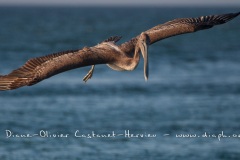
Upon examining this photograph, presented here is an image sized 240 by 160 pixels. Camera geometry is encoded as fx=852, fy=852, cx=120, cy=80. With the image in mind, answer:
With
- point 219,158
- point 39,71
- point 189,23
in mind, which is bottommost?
A: point 219,158

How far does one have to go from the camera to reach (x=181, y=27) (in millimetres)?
15141

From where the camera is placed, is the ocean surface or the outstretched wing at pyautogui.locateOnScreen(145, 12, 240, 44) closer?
the outstretched wing at pyautogui.locateOnScreen(145, 12, 240, 44)

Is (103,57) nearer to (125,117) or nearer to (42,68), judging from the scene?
(42,68)

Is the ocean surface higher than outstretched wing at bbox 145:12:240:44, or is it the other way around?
outstretched wing at bbox 145:12:240:44

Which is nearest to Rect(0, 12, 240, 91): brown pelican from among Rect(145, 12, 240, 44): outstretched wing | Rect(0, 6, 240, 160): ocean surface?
Rect(145, 12, 240, 44): outstretched wing

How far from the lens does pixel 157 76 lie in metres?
39.3

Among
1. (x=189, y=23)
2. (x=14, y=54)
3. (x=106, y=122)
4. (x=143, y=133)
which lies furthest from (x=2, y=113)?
(x=14, y=54)

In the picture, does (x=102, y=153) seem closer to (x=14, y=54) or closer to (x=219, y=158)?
(x=219, y=158)

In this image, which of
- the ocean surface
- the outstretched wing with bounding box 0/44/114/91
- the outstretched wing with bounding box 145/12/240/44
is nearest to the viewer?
the outstretched wing with bounding box 0/44/114/91

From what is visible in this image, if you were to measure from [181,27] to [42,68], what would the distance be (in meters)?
3.23

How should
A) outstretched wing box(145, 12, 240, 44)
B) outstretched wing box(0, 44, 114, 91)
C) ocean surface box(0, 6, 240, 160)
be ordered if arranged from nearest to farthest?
outstretched wing box(0, 44, 114, 91) → outstretched wing box(145, 12, 240, 44) → ocean surface box(0, 6, 240, 160)

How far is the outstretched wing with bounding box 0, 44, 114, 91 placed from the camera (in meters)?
12.9

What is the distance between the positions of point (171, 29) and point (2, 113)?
48.9ft

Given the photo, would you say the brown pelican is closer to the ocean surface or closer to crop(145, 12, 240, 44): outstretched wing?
crop(145, 12, 240, 44): outstretched wing
